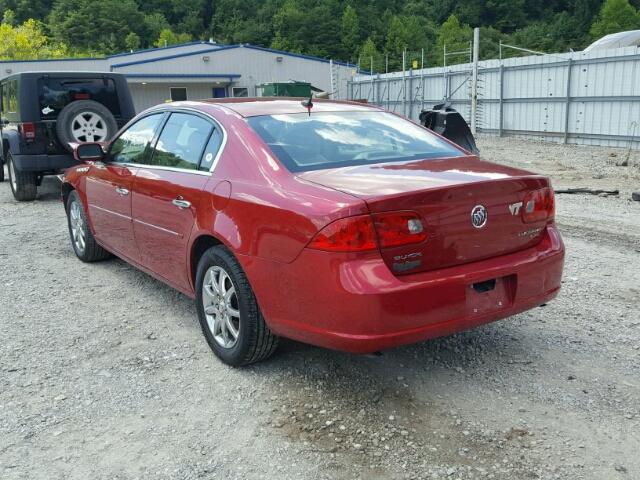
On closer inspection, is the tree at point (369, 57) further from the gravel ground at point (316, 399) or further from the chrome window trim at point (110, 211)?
the gravel ground at point (316, 399)

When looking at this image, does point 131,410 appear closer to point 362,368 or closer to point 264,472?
point 264,472

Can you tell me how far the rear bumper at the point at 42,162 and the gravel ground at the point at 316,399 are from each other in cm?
504

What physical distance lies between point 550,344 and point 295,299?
71.1 inches

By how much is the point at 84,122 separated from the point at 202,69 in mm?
32185

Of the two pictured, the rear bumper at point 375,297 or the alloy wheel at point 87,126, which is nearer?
the rear bumper at point 375,297

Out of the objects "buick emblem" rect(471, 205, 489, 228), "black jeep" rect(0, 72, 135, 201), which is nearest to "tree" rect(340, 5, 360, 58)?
"black jeep" rect(0, 72, 135, 201)

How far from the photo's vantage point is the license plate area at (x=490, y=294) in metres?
3.11

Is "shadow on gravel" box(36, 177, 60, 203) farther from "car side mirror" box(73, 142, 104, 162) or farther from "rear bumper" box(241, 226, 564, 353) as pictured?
"rear bumper" box(241, 226, 564, 353)

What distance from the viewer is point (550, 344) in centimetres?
391

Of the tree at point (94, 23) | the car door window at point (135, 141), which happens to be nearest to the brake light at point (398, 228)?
the car door window at point (135, 141)

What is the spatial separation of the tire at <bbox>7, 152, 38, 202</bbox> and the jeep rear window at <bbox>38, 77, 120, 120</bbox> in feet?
3.72

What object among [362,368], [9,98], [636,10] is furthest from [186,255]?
[636,10]

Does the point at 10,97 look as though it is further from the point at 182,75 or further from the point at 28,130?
the point at 182,75

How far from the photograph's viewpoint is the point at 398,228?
9.61ft
